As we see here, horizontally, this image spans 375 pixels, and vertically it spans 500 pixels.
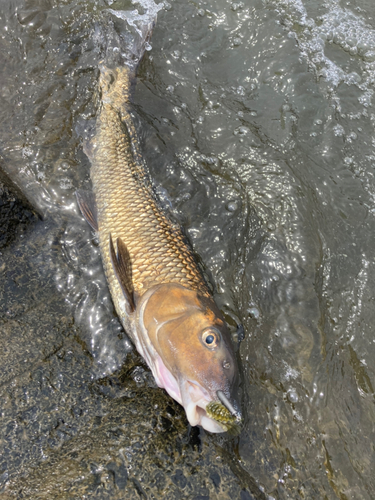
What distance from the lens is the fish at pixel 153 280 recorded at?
229 cm

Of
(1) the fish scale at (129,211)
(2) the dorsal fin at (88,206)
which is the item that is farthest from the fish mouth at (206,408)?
(2) the dorsal fin at (88,206)

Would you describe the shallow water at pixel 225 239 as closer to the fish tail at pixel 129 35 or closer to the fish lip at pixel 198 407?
the fish tail at pixel 129 35

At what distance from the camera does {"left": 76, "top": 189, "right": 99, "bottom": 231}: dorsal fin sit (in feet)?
11.5

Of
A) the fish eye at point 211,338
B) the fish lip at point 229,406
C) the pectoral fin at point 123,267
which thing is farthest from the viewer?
the pectoral fin at point 123,267

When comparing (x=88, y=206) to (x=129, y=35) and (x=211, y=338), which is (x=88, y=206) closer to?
(x=211, y=338)

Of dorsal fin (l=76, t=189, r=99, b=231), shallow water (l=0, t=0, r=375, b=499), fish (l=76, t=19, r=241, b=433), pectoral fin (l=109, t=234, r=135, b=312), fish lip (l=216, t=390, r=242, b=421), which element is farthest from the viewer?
dorsal fin (l=76, t=189, r=99, b=231)

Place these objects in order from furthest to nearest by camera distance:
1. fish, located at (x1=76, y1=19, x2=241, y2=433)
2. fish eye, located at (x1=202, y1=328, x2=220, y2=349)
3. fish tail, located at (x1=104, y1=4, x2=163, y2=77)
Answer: fish tail, located at (x1=104, y1=4, x2=163, y2=77)
fish eye, located at (x1=202, y1=328, x2=220, y2=349)
fish, located at (x1=76, y1=19, x2=241, y2=433)

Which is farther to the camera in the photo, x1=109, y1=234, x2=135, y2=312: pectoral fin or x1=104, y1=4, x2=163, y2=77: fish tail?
x1=104, y1=4, x2=163, y2=77: fish tail

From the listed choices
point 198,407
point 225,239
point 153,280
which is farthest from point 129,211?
point 198,407

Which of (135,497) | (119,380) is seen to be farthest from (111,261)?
(135,497)

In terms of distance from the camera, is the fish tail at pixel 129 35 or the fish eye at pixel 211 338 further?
the fish tail at pixel 129 35

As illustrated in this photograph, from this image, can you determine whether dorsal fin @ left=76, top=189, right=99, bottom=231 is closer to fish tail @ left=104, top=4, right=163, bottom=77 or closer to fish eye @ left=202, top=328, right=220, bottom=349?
fish eye @ left=202, top=328, right=220, bottom=349

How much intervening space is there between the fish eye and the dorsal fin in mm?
1586

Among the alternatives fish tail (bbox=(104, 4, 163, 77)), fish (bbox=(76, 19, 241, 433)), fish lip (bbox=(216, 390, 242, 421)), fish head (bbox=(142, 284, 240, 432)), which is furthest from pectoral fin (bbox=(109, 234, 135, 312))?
fish tail (bbox=(104, 4, 163, 77))
